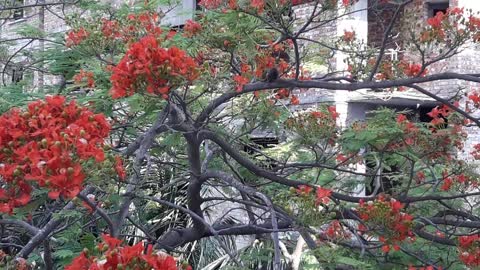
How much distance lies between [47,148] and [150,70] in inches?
34.2

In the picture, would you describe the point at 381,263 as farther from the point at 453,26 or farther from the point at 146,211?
the point at 146,211

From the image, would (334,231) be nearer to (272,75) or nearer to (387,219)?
(387,219)

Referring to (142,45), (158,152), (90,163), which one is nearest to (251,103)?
(158,152)

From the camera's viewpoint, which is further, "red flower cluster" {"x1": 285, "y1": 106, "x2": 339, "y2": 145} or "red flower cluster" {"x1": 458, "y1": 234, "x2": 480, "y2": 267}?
"red flower cluster" {"x1": 285, "y1": 106, "x2": 339, "y2": 145}

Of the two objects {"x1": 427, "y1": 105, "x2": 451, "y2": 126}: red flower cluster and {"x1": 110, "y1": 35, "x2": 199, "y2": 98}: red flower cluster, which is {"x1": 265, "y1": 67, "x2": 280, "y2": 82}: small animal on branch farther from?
{"x1": 427, "y1": 105, "x2": 451, "y2": 126}: red flower cluster

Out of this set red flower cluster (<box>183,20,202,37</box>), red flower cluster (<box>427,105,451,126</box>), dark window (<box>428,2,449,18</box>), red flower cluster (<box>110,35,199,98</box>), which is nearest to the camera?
red flower cluster (<box>110,35,199,98</box>)

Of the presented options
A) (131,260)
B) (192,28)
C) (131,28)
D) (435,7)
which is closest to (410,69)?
(192,28)

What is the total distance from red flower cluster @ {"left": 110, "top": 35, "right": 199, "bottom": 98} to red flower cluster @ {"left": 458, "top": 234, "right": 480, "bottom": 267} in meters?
2.24

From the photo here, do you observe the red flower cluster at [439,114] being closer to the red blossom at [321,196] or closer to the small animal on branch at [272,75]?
the small animal on branch at [272,75]

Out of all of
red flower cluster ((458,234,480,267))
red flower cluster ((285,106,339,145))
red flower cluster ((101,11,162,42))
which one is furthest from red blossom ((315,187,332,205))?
red flower cluster ((101,11,162,42))

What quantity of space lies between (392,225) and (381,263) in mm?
939

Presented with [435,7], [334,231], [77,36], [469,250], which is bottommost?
[469,250]

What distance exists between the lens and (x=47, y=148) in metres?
2.82

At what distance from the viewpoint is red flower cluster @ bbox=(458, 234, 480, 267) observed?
471cm
